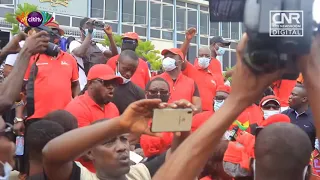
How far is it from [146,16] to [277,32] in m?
35.7

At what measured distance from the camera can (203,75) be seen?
7.98 metres

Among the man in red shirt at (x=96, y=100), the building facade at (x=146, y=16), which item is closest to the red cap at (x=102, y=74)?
the man in red shirt at (x=96, y=100)

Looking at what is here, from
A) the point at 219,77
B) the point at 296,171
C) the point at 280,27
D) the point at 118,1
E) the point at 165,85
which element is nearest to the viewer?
the point at 280,27

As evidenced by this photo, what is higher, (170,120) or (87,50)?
(87,50)

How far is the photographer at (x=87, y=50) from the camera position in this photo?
292 inches

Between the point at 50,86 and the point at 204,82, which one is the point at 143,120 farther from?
the point at 204,82

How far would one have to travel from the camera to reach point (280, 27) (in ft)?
5.50

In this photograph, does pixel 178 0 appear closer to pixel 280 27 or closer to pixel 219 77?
pixel 219 77

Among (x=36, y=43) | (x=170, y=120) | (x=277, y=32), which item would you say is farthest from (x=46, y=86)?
(x=277, y=32)

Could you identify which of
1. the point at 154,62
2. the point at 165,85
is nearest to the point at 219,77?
the point at 165,85

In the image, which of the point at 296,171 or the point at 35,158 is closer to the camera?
the point at 296,171

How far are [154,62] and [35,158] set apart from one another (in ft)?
86.2

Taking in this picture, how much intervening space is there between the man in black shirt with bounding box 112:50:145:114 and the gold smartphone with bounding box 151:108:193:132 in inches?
165

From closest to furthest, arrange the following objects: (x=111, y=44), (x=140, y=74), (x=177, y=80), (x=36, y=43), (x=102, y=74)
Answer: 1. (x=36, y=43)
2. (x=102, y=74)
3. (x=177, y=80)
4. (x=140, y=74)
5. (x=111, y=44)
